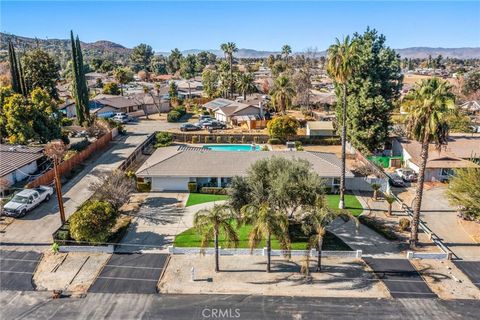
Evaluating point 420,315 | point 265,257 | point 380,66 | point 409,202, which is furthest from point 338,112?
point 420,315

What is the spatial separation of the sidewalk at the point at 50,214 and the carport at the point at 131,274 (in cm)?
674

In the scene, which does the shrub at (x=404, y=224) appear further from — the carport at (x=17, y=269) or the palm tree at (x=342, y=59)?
the carport at (x=17, y=269)

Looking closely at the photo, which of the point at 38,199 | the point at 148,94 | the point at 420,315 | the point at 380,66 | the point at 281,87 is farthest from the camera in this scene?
the point at 148,94

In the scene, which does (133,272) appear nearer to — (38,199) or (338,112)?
(38,199)

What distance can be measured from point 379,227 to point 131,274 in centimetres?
2103

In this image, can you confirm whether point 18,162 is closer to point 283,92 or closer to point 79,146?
point 79,146

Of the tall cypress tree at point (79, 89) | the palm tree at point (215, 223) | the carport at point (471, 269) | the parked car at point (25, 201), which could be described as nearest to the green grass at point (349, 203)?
the carport at point (471, 269)

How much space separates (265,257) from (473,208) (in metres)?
18.0

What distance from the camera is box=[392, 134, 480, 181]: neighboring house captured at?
43.4 m

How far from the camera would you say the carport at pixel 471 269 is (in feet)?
81.7

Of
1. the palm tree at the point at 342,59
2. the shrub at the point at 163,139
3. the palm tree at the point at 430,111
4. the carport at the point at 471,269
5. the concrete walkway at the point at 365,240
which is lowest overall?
the carport at the point at 471,269

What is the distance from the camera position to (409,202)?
38.3 meters

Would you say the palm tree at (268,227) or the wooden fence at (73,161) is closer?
the palm tree at (268,227)

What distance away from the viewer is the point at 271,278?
24562 mm
